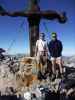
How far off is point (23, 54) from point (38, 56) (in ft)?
0.43

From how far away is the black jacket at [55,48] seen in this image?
3.45m

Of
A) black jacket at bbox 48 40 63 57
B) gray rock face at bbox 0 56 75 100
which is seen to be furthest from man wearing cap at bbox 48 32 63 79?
gray rock face at bbox 0 56 75 100

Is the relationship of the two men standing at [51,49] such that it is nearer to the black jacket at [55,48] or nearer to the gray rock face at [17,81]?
the black jacket at [55,48]

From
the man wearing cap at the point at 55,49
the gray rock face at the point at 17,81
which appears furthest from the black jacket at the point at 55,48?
the gray rock face at the point at 17,81

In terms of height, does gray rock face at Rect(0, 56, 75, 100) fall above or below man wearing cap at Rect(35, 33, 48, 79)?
below

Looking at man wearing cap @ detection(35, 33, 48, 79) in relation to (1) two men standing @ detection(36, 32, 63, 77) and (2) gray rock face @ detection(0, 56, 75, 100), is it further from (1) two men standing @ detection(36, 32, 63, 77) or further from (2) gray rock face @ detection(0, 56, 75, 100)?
(2) gray rock face @ detection(0, 56, 75, 100)


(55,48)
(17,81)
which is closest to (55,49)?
(55,48)

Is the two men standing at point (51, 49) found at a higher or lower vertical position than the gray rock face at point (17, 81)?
higher

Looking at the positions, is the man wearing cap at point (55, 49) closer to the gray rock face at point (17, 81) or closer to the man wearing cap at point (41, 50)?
the man wearing cap at point (41, 50)

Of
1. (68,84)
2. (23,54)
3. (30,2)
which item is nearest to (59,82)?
(68,84)

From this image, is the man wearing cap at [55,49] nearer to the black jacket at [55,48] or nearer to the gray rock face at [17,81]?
the black jacket at [55,48]

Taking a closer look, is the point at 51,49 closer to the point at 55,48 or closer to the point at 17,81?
the point at 55,48

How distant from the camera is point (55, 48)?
11.3ft

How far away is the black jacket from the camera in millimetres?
3451
